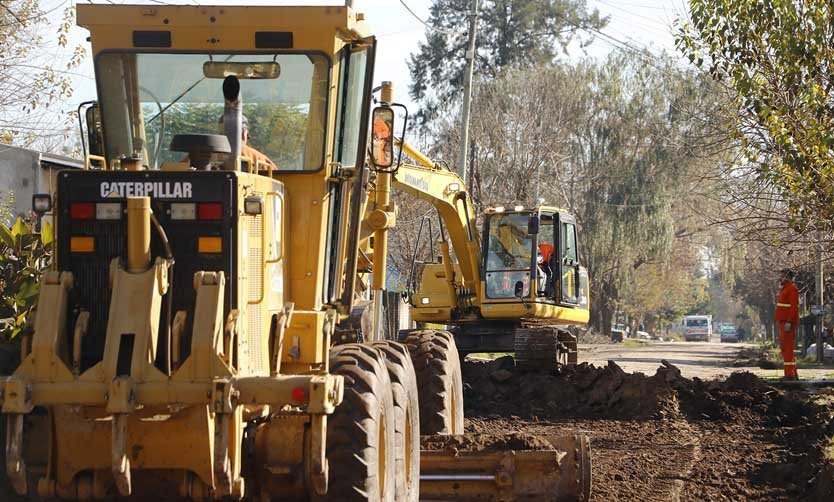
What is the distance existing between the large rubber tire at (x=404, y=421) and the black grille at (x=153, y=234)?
1971mm

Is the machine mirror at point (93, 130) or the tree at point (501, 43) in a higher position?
the tree at point (501, 43)

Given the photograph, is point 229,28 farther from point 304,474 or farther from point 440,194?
point 440,194

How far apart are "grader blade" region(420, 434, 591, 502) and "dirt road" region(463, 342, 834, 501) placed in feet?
3.04

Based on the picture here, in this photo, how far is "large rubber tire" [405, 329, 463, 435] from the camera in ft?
40.7

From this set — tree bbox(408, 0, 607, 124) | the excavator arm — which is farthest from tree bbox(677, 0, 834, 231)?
tree bbox(408, 0, 607, 124)

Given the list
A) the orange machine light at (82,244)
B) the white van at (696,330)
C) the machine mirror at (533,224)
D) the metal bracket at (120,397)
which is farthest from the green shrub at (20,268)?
the white van at (696,330)

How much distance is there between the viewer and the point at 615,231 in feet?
182

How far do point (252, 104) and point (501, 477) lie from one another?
153 inches

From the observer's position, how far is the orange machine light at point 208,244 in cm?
743

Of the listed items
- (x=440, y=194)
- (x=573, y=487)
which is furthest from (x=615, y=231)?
(x=573, y=487)

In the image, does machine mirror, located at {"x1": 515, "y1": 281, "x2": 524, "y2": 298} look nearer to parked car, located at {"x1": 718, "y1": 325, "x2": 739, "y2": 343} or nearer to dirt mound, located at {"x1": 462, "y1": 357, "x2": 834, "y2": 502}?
dirt mound, located at {"x1": 462, "y1": 357, "x2": 834, "y2": 502}

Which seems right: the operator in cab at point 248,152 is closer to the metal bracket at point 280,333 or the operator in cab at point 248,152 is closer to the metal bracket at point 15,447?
the metal bracket at point 280,333

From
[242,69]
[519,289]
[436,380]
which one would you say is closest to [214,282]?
[242,69]

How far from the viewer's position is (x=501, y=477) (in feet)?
34.1
